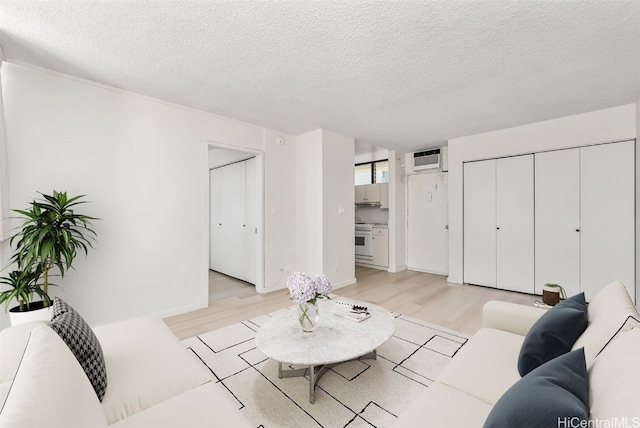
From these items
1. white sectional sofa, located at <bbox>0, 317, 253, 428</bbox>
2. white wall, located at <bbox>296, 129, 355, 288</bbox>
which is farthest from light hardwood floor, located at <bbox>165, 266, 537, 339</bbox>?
white sectional sofa, located at <bbox>0, 317, 253, 428</bbox>

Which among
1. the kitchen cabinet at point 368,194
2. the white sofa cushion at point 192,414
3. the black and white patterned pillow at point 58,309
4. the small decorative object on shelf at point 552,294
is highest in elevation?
the kitchen cabinet at point 368,194

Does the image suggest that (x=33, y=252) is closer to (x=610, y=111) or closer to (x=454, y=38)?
(x=454, y=38)

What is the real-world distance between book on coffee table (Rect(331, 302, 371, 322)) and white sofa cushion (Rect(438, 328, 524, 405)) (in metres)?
0.80

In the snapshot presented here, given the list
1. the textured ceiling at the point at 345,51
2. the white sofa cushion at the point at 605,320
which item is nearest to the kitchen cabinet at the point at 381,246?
the textured ceiling at the point at 345,51

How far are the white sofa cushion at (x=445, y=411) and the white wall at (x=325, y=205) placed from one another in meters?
3.05

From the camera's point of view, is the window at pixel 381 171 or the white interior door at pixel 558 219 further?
the window at pixel 381 171

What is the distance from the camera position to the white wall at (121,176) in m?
2.46

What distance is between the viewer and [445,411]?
1.10m

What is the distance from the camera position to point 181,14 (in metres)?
1.77

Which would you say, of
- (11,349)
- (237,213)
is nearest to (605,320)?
(11,349)

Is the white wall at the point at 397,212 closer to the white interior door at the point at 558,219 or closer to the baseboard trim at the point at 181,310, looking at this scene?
the white interior door at the point at 558,219

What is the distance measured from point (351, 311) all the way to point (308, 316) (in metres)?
0.50

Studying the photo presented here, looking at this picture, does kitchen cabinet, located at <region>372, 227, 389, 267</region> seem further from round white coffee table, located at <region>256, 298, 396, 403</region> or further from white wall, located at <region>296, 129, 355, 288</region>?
round white coffee table, located at <region>256, 298, 396, 403</region>

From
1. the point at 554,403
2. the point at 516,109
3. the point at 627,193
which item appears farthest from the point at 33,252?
the point at 627,193
